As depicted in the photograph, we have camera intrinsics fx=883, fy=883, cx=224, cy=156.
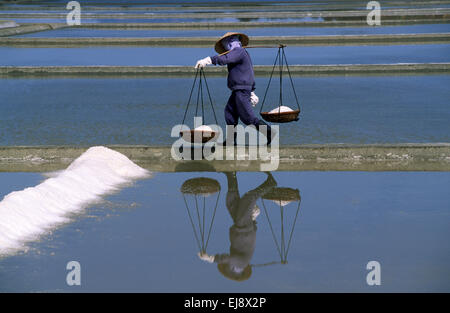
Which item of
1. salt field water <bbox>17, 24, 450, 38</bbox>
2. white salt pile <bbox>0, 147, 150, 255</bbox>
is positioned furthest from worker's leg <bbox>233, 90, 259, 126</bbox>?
salt field water <bbox>17, 24, 450, 38</bbox>

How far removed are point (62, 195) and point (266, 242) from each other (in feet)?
5.50

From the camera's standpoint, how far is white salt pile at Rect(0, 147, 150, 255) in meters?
5.50

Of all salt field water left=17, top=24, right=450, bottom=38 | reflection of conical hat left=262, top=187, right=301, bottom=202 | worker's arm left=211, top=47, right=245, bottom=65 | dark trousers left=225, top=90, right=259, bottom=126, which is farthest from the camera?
salt field water left=17, top=24, right=450, bottom=38

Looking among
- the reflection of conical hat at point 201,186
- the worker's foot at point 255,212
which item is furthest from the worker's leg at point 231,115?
the worker's foot at point 255,212

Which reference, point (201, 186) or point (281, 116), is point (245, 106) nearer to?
point (281, 116)

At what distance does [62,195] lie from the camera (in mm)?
6270

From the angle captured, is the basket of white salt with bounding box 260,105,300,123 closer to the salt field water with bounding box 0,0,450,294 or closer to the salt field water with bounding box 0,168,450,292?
the salt field water with bounding box 0,0,450,294

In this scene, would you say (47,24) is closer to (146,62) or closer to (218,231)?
(146,62)

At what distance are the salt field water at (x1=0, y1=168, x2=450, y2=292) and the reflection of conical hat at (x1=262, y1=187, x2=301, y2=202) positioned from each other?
0.08 m

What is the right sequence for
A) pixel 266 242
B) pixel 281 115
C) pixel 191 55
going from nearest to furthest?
pixel 266 242
pixel 281 115
pixel 191 55

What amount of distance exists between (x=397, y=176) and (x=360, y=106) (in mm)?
4471

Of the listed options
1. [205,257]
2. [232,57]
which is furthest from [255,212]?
[232,57]

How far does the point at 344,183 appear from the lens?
23.1 feet

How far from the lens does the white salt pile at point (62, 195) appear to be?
550cm
